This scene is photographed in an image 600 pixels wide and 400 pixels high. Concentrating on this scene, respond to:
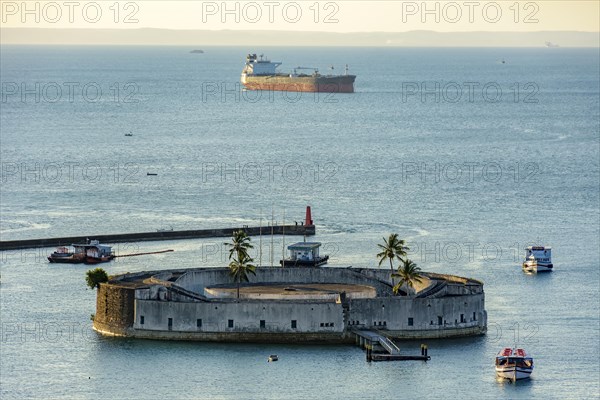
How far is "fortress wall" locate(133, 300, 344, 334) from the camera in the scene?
106 m

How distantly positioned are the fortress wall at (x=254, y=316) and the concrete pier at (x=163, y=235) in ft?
132

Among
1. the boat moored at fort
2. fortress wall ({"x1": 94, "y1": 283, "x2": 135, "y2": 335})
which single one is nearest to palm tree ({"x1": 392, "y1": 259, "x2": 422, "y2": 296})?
fortress wall ({"x1": 94, "y1": 283, "x2": 135, "y2": 335})

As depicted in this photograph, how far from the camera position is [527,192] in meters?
189

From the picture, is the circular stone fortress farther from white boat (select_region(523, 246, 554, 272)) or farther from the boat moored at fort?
the boat moored at fort

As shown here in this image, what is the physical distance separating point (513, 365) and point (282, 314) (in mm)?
13875

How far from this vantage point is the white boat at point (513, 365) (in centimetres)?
10081

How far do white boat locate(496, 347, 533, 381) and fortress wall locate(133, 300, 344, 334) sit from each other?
9989mm

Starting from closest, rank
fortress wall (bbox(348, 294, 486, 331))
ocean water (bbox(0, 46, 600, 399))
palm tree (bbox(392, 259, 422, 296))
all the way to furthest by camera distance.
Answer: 1. ocean water (bbox(0, 46, 600, 399))
2. fortress wall (bbox(348, 294, 486, 331))
3. palm tree (bbox(392, 259, 422, 296))

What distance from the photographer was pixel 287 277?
378ft

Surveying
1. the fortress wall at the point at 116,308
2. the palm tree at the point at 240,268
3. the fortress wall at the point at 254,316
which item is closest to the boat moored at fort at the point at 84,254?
the palm tree at the point at 240,268

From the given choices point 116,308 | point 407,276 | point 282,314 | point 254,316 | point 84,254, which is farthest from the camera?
point 84,254

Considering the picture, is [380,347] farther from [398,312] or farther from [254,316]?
[254,316]

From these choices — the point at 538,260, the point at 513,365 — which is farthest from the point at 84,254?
the point at 513,365

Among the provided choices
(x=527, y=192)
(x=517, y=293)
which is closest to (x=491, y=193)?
(x=527, y=192)
